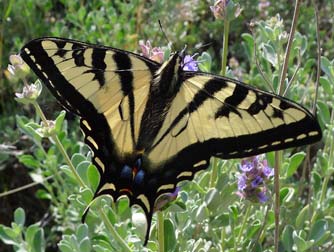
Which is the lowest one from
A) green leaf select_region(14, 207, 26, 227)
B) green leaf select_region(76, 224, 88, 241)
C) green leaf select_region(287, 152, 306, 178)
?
green leaf select_region(14, 207, 26, 227)

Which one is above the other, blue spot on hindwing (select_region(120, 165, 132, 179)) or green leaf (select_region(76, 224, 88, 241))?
blue spot on hindwing (select_region(120, 165, 132, 179))

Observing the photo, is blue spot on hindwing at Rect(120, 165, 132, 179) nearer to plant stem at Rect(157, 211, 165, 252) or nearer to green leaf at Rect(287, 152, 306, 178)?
plant stem at Rect(157, 211, 165, 252)

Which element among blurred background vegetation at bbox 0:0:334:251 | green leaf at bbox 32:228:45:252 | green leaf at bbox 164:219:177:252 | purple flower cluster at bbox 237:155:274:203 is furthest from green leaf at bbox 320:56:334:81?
green leaf at bbox 32:228:45:252

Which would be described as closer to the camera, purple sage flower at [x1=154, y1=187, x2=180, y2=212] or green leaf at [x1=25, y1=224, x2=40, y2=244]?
purple sage flower at [x1=154, y1=187, x2=180, y2=212]

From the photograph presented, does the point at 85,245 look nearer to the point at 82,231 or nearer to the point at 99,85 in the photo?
the point at 82,231

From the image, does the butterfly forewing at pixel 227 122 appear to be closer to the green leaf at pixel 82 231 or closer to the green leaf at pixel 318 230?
the green leaf at pixel 82 231

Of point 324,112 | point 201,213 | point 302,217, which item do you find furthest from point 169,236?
point 324,112

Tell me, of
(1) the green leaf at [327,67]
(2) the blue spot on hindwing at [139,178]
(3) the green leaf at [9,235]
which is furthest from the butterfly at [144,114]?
(1) the green leaf at [327,67]
